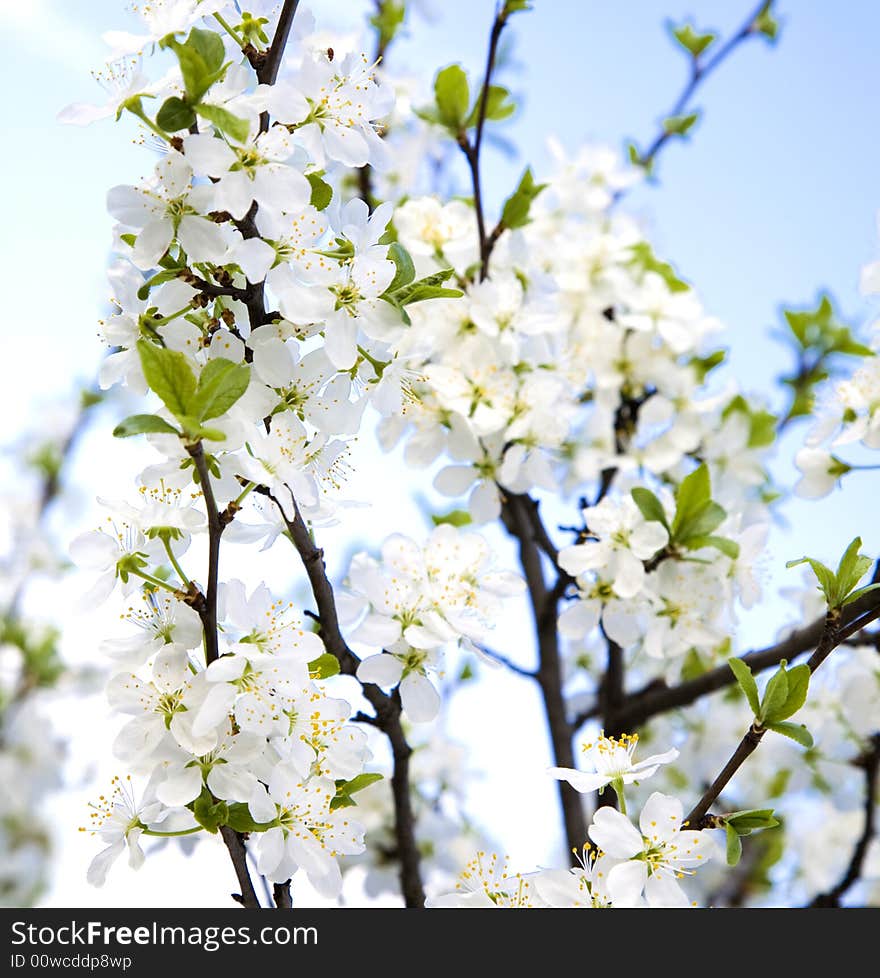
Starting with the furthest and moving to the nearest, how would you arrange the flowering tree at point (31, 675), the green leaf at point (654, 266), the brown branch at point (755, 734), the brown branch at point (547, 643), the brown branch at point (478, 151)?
1. the flowering tree at point (31, 675)
2. the green leaf at point (654, 266)
3. the brown branch at point (547, 643)
4. the brown branch at point (478, 151)
5. the brown branch at point (755, 734)

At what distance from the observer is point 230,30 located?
904 mm

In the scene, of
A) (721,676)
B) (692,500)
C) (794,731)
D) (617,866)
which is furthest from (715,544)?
(617,866)

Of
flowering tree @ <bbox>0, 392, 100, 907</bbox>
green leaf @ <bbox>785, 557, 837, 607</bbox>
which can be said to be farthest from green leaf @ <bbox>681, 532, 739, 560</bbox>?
flowering tree @ <bbox>0, 392, 100, 907</bbox>

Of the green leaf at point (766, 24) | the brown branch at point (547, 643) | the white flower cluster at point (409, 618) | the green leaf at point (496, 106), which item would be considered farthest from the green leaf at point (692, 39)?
the white flower cluster at point (409, 618)

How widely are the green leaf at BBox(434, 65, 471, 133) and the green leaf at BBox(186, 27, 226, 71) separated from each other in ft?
2.89

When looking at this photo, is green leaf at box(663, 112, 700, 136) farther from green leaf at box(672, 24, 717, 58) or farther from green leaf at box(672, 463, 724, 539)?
green leaf at box(672, 463, 724, 539)

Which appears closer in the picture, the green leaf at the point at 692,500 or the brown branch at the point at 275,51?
the brown branch at the point at 275,51

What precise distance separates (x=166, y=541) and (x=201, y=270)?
0.24m

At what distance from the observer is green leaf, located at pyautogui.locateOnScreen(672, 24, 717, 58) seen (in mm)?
2176

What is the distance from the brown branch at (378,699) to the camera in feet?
3.24

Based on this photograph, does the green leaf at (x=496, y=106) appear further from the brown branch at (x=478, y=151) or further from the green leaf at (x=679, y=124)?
the green leaf at (x=679, y=124)

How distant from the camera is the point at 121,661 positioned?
879 mm

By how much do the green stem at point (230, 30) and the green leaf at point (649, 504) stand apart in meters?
0.72

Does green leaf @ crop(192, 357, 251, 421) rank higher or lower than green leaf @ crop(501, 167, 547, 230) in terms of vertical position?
lower
